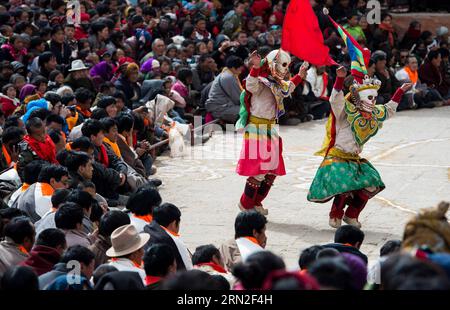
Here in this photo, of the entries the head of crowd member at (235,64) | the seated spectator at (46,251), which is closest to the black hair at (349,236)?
the seated spectator at (46,251)

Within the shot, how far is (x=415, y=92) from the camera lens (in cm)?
1800

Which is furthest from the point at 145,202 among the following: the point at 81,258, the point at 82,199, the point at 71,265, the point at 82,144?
the point at 82,144

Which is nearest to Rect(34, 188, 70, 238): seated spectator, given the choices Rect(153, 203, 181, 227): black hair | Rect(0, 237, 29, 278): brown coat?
Rect(0, 237, 29, 278): brown coat

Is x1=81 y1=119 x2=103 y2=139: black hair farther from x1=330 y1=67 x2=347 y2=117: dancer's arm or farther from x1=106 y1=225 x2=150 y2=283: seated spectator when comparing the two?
x1=106 y1=225 x2=150 y2=283: seated spectator

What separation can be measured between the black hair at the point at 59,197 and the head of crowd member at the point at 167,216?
925mm

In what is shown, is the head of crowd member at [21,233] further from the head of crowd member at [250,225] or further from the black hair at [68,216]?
the head of crowd member at [250,225]

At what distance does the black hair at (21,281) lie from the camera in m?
5.80

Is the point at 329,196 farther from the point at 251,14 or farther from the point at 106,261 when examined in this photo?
the point at 251,14

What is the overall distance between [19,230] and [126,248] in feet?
2.63

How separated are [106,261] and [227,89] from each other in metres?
7.66

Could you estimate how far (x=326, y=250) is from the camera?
265 inches

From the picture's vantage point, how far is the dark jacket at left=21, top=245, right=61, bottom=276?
7250mm
